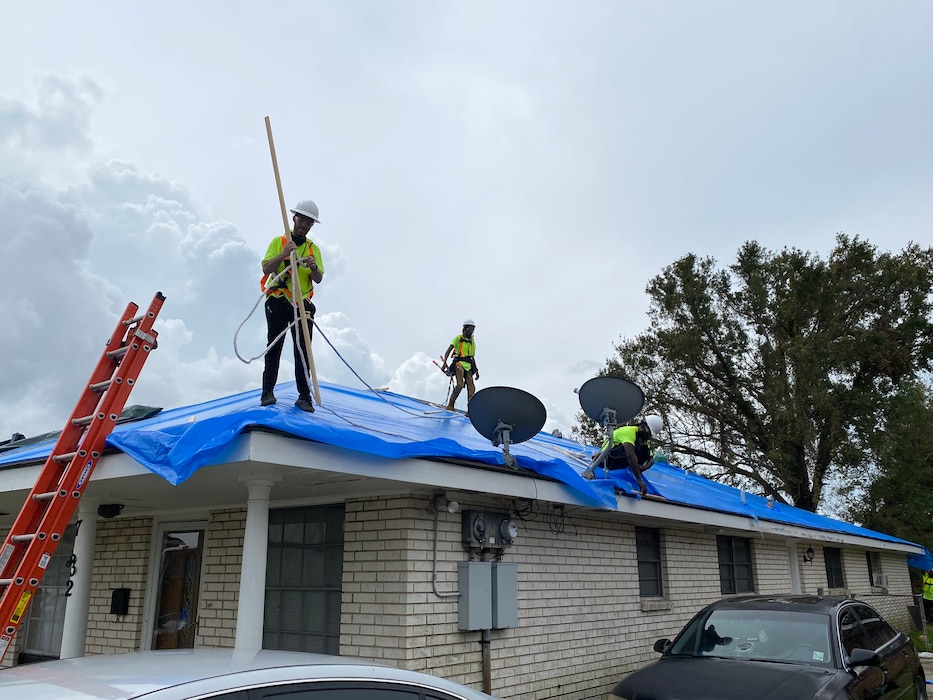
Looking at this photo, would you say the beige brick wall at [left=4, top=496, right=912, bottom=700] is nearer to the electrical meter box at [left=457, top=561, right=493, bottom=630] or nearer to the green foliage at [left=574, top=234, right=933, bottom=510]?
the electrical meter box at [left=457, top=561, right=493, bottom=630]

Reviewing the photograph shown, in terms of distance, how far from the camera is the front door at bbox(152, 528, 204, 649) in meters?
9.18

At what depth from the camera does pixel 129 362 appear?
5969 millimetres

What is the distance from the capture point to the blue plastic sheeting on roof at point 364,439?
218 inches

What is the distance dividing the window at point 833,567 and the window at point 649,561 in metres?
8.63

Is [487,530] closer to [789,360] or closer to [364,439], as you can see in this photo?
[364,439]

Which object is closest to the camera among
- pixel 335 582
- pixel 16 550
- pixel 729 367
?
pixel 16 550

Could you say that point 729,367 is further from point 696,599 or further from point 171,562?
point 171,562

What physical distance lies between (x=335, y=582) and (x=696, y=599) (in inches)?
264

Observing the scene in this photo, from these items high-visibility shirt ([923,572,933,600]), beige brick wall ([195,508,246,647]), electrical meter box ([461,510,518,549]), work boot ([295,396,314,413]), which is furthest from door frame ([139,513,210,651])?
high-visibility shirt ([923,572,933,600])

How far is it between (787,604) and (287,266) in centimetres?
583

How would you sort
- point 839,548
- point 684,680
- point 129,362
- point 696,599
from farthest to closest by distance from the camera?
point 839,548 → point 696,599 → point 684,680 → point 129,362

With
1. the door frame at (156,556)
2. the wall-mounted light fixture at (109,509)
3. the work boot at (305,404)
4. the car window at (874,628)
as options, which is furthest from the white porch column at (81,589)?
the car window at (874,628)

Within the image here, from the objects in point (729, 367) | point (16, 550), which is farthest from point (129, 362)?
point (729, 367)

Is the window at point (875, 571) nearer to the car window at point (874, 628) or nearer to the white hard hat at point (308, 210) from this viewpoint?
the car window at point (874, 628)
